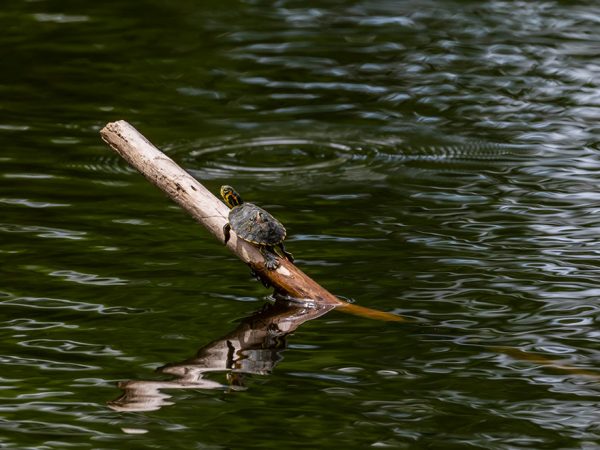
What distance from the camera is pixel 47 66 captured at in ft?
32.8

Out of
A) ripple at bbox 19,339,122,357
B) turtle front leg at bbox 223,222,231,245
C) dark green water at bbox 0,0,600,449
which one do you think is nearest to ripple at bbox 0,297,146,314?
dark green water at bbox 0,0,600,449

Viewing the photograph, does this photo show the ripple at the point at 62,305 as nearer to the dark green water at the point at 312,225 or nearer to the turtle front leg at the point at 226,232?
the dark green water at the point at 312,225

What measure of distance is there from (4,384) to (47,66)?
5.56 m

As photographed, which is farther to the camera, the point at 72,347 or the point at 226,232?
the point at 226,232

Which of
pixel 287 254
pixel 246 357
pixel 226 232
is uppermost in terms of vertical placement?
pixel 226 232

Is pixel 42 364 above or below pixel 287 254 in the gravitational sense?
below

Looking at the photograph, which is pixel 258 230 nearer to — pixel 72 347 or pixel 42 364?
pixel 72 347

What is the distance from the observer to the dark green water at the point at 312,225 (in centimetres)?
454

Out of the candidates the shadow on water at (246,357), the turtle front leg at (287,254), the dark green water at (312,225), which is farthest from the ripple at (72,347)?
the turtle front leg at (287,254)

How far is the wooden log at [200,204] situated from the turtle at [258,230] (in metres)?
0.03

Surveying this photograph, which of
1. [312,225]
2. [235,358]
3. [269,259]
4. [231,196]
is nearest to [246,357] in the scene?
[235,358]

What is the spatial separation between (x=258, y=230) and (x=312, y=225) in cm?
149

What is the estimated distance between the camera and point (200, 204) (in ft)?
17.5

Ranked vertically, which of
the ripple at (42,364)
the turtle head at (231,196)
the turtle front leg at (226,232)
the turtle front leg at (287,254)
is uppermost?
the turtle head at (231,196)
